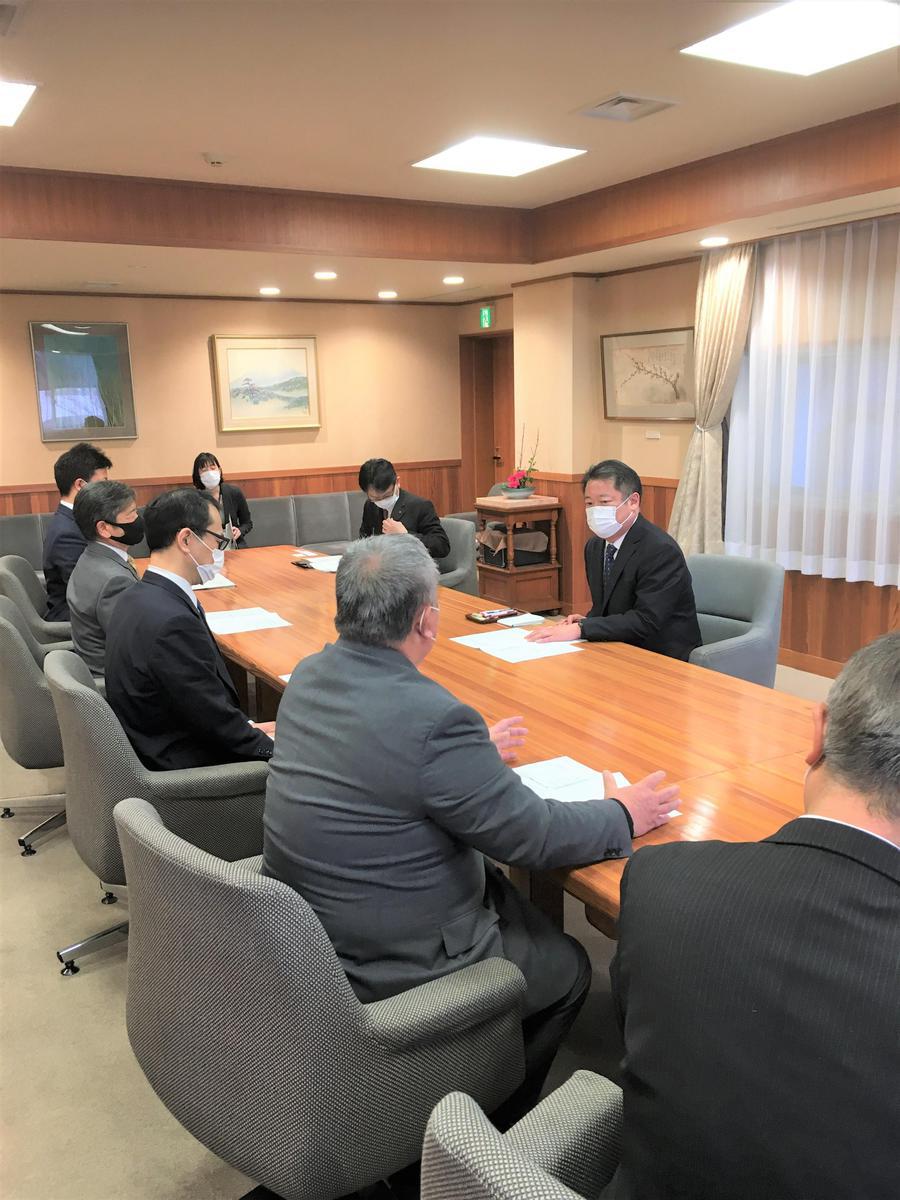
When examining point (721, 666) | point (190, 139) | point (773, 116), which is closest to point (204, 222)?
point (190, 139)

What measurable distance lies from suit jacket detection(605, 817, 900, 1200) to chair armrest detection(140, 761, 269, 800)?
1.43 m

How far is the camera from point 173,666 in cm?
230

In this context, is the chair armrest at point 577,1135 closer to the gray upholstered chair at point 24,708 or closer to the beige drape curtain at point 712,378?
the gray upholstered chair at point 24,708

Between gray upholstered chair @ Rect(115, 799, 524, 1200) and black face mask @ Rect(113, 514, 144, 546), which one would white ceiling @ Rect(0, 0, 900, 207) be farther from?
gray upholstered chair @ Rect(115, 799, 524, 1200)

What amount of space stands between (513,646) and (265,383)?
557 cm

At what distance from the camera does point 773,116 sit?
147 inches

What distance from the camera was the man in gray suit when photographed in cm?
304

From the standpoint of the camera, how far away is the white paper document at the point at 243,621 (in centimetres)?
346

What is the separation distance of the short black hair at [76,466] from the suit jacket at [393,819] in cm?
318

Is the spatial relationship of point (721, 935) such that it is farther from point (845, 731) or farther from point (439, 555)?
point (439, 555)

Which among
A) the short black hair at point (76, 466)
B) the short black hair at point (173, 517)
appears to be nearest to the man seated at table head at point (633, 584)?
the short black hair at point (173, 517)

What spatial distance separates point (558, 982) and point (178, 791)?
1.07 metres

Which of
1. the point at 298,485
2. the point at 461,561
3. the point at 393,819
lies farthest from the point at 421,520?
the point at 393,819

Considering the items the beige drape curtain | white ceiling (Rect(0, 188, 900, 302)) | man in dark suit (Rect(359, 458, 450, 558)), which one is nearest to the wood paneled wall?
white ceiling (Rect(0, 188, 900, 302))
